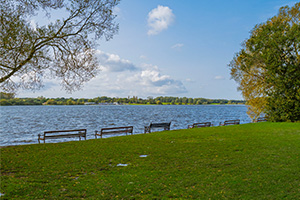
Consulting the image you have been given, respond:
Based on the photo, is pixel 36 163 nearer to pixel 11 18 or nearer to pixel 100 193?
pixel 100 193

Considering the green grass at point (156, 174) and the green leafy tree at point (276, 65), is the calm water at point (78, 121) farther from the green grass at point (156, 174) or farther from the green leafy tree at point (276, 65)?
the green grass at point (156, 174)

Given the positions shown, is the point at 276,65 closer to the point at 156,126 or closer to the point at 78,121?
the point at 156,126

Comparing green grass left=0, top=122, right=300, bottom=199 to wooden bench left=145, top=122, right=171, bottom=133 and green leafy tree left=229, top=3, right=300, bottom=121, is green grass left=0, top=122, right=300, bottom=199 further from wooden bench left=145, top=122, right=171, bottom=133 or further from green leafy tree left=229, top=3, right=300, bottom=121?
green leafy tree left=229, top=3, right=300, bottom=121

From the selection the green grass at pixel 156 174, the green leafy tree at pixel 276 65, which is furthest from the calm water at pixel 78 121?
the green grass at pixel 156 174

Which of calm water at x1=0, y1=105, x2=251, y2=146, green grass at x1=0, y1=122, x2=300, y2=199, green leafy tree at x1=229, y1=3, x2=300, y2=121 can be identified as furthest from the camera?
calm water at x1=0, y1=105, x2=251, y2=146

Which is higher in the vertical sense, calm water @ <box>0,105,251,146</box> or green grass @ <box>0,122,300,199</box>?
green grass @ <box>0,122,300,199</box>

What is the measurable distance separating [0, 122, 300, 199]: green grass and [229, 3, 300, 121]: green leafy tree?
66.5 ft

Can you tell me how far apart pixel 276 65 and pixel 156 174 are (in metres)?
28.0

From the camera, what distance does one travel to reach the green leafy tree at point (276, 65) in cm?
2919

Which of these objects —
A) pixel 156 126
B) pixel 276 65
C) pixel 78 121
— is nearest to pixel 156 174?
pixel 156 126

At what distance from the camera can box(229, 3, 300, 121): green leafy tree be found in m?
29.2

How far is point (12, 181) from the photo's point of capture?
24.5 ft

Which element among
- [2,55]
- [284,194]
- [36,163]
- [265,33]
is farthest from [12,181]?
[265,33]

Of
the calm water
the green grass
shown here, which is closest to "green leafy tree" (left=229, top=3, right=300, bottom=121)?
the calm water
